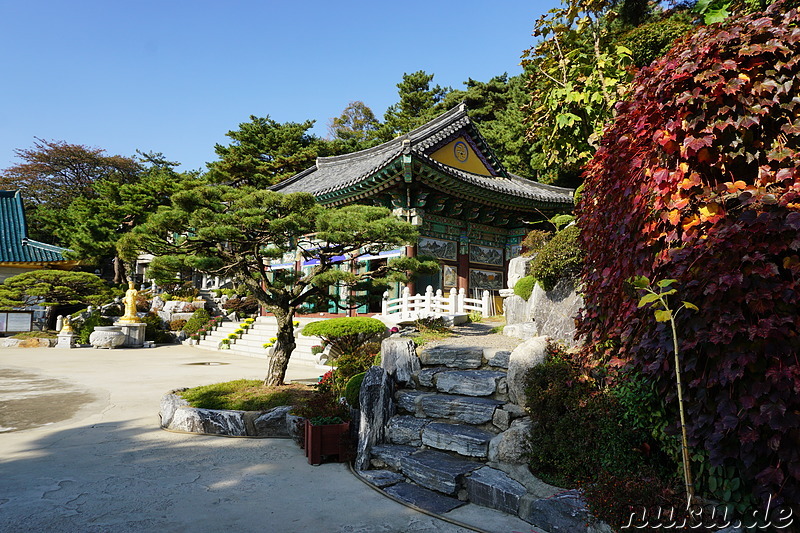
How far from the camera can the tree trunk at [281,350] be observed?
305 inches

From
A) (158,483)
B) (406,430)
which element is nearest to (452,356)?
(406,430)

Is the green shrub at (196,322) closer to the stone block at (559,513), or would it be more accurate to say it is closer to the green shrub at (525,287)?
the green shrub at (525,287)

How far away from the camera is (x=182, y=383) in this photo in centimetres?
1039

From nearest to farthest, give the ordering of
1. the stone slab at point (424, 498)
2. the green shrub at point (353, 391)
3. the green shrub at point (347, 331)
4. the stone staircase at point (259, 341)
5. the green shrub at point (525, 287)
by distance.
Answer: the stone slab at point (424, 498)
the green shrub at point (353, 391)
the green shrub at point (525, 287)
the green shrub at point (347, 331)
the stone staircase at point (259, 341)

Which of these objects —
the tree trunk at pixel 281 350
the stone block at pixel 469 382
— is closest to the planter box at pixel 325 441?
the stone block at pixel 469 382

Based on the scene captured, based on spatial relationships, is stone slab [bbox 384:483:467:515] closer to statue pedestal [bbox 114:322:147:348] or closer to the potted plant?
the potted plant

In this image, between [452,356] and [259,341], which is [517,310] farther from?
[259,341]

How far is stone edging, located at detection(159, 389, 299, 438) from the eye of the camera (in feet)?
21.3

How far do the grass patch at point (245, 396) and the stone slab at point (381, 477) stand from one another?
210cm

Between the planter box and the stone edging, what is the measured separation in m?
0.94

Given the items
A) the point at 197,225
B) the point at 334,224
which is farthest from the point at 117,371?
the point at 334,224

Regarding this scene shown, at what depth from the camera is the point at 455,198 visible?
52.2ft

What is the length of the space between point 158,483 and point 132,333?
51.4 feet

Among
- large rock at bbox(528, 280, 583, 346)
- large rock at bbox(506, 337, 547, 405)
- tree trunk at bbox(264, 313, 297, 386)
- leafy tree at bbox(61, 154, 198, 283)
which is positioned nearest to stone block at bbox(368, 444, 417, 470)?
large rock at bbox(506, 337, 547, 405)
